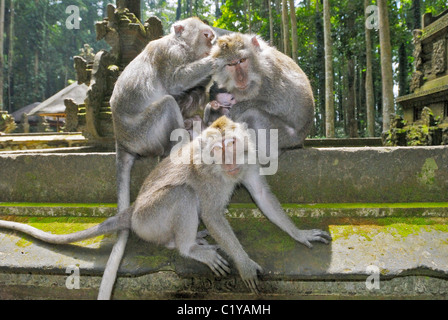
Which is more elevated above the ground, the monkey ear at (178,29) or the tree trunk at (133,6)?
the tree trunk at (133,6)

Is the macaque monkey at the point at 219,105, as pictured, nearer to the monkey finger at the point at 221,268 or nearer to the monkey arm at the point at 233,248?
the monkey arm at the point at 233,248

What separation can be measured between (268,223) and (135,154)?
1.42 m

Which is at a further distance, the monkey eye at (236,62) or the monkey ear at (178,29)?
the monkey ear at (178,29)

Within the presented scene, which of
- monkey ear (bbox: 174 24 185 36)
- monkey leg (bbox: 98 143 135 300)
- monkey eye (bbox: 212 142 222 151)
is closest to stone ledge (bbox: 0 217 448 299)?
monkey leg (bbox: 98 143 135 300)

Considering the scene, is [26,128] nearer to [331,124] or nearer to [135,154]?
[331,124]

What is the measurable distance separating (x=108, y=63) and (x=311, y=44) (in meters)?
20.6

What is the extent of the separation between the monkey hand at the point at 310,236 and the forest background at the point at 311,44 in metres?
9.08

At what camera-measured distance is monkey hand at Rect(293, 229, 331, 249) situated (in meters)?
2.72

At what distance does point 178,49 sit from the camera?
3.53 m

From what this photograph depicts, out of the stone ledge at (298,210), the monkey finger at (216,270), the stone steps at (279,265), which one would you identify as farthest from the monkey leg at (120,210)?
the monkey finger at (216,270)

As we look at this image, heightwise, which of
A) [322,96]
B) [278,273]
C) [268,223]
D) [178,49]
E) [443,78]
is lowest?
[278,273]

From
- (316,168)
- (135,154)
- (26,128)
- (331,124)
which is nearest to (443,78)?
(331,124)

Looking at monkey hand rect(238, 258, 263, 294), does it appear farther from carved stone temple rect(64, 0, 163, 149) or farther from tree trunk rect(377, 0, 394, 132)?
tree trunk rect(377, 0, 394, 132)

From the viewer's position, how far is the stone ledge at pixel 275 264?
2.48 meters
